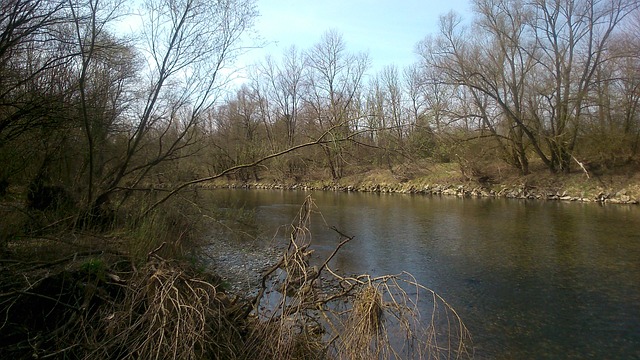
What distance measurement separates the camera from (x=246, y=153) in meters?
11.9

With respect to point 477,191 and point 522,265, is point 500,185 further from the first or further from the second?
point 522,265

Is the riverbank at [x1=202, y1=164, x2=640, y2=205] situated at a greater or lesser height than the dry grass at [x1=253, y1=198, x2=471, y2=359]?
greater

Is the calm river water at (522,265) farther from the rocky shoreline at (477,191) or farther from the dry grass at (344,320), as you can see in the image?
the rocky shoreline at (477,191)

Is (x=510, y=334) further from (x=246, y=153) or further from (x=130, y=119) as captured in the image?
(x=130, y=119)

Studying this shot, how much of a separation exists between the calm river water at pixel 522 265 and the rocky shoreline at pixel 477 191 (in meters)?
1.77

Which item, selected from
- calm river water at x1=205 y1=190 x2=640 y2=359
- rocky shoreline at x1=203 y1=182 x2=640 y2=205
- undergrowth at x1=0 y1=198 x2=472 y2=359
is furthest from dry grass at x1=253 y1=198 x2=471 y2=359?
rocky shoreline at x1=203 y1=182 x2=640 y2=205

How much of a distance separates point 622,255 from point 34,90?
44.1 feet

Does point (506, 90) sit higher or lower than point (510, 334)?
higher

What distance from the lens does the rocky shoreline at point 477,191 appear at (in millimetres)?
20484

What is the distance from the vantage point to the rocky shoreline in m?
20.5

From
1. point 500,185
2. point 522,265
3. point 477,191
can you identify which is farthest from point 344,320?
point 500,185

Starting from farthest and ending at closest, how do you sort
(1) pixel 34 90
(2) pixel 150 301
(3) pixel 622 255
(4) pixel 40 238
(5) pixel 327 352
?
(3) pixel 622 255
(1) pixel 34 90
(4) pixel 40 238
(5) pixel 327 352
(2) pixel 150 301

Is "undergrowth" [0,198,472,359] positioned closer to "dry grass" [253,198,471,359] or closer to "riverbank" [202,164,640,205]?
"dry grass" [253,198,471,359]

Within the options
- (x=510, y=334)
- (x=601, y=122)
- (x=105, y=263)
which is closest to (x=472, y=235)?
(x=510, y=334)
